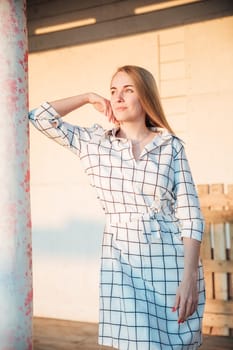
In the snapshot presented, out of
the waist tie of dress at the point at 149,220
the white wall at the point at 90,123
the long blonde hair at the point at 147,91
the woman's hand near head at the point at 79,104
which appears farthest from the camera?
the white wall at the point at 90,123

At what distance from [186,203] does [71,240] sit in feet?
11.8

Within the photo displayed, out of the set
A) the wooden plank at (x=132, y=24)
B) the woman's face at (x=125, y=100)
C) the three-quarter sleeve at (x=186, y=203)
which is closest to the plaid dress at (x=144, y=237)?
the three-quarter sleeve at (x=186, y=203)

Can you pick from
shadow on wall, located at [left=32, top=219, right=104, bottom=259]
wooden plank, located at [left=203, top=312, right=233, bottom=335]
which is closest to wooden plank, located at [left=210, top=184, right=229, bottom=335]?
wooden plank, located at [left=203, top=312, right=233, bottom=335]

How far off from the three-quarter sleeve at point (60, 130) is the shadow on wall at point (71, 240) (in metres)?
3.10

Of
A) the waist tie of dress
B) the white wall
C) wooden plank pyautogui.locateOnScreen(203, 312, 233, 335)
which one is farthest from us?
the white wall

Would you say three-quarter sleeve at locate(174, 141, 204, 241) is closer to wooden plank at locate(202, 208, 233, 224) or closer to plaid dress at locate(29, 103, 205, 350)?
plaid dress at locate(29, 103, 205, 350)

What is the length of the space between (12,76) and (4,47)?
4.7 inches

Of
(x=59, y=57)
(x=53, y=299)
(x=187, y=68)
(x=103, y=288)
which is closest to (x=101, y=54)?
(x=59, y=57)

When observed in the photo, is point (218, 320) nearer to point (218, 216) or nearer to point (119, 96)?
point (218, 216)

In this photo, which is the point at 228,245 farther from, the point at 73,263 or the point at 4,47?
the point at 4,47

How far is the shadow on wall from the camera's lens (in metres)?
5.23

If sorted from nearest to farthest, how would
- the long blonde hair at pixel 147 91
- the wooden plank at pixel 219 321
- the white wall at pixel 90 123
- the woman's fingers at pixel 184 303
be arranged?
1. the woman's fingers at pixel 184 303
2. the long blonde hair at pixel 147 91
3. the wooden plank at pixel 219 321
4. the white wall at pixel 90 123

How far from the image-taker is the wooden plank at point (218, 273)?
4.55m

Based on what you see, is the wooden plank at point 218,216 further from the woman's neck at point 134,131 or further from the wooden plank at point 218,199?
the woman's neck at point 134,131
